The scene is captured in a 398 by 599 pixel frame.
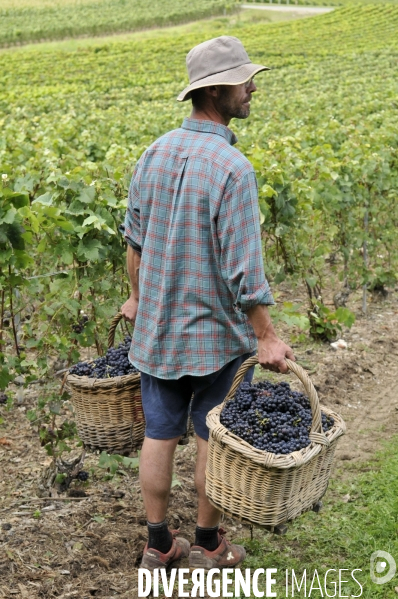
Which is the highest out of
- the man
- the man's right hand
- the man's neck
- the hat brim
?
the hat brim

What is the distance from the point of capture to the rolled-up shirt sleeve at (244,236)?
295cm

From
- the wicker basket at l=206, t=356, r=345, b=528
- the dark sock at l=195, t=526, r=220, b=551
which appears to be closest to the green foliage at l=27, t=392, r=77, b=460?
the dark sock at l=195, t=526, r=220, b=551

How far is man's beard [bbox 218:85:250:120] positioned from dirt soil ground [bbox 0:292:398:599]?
75.8 inches

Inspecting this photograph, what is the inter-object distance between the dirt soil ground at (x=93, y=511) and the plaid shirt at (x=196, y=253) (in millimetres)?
971

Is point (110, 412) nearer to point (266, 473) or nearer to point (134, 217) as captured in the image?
point (134, 217)

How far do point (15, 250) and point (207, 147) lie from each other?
1.07 m

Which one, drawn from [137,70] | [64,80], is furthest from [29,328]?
[137,70]

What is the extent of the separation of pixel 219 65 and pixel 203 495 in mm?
1722

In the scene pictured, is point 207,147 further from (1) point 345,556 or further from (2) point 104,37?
(2) point 104,37

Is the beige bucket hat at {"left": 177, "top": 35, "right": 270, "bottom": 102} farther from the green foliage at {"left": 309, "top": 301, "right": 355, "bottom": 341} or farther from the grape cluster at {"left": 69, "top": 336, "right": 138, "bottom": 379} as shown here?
the green foliage at {"left": 309, "top": 301, "right": 355, "bottom": 341}

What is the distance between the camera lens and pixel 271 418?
3.00 meters

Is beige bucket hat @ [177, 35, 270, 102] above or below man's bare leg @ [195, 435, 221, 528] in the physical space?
above

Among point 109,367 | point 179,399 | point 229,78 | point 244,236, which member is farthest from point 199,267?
point 109,367

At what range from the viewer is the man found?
9.76 ft
